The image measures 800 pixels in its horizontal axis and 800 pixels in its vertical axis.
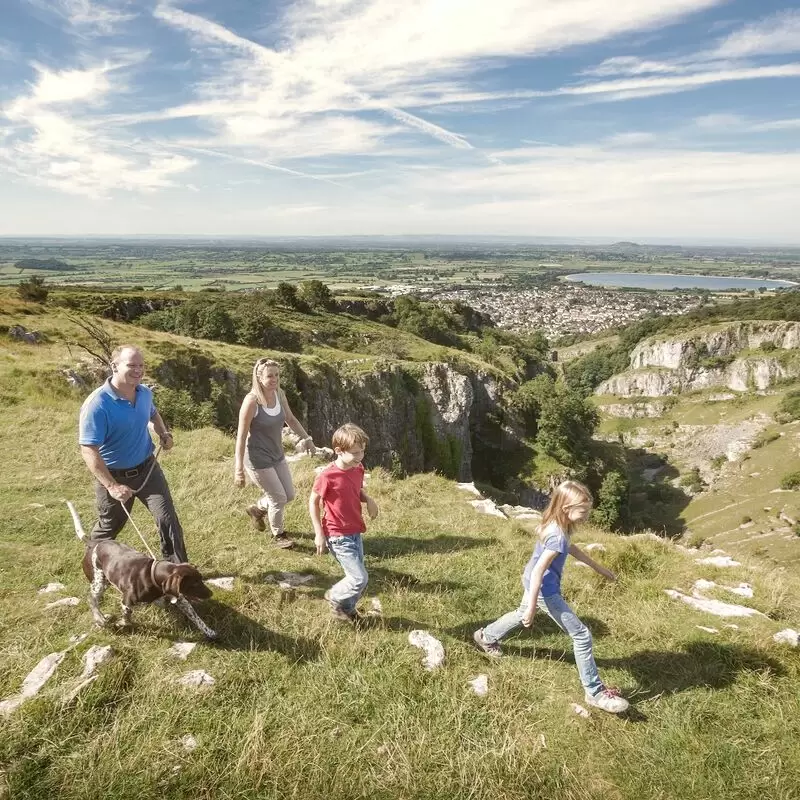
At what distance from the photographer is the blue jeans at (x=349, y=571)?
221 inches

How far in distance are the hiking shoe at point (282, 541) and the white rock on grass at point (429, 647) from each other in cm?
285

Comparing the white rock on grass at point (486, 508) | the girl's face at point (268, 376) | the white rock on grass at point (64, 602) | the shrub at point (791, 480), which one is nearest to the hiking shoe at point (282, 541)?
the girl's face at point (268, 376)

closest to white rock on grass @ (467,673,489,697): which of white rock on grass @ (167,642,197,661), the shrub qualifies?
white rock on grass @ (167,642,197,661)

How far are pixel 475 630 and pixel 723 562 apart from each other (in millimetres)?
5121

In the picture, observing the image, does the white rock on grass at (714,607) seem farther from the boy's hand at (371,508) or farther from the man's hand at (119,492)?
the man's hand at (119,492)

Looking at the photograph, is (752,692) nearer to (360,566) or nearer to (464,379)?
(360,566)

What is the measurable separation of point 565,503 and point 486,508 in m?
6.28

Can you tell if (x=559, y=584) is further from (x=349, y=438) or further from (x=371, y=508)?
(x=349, y=438)

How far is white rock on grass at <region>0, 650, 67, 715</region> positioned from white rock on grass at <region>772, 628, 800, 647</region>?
7.80 metres

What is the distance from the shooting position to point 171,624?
5.46 metres

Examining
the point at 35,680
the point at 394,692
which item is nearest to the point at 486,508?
the point at 394,692

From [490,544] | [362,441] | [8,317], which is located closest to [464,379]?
[8,317]

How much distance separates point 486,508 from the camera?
1102 cm

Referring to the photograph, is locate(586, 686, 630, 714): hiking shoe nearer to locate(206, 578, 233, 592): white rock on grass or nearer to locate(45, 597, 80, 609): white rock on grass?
locate(206, 578, 233, 592): white rock on grass
